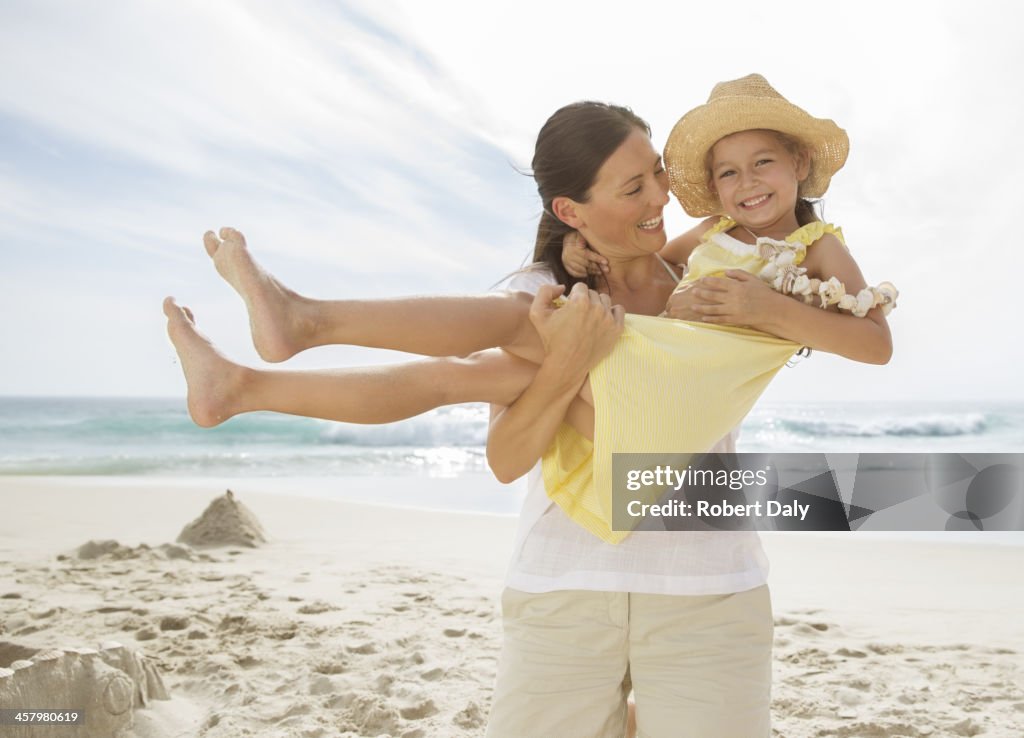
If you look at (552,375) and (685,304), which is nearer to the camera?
(552,375)

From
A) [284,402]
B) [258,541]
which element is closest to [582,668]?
[284,402]

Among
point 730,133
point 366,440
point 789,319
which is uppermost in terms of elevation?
point 730,133

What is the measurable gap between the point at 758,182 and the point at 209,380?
172 cm

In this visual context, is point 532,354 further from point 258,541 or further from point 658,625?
point 258,541

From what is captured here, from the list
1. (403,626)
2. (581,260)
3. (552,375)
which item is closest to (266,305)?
(552,375)

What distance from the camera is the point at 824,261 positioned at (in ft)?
8.29

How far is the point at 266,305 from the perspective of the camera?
205 cm

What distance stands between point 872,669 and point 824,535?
3.53 m

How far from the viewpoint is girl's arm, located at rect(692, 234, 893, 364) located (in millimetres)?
2229

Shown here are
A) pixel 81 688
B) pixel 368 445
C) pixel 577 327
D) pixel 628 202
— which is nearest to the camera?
pixel 577 327

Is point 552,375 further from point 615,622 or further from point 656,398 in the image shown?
point 615,622

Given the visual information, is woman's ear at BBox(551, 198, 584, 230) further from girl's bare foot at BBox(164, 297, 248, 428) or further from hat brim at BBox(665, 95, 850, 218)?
girl's bare foot at BBox(164, 297, 248, 428)

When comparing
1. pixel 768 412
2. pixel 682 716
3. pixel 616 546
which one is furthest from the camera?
pixel 768 412

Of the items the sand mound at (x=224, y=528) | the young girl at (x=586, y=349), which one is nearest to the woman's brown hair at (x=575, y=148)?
the young girl at (x=586, y=349)
